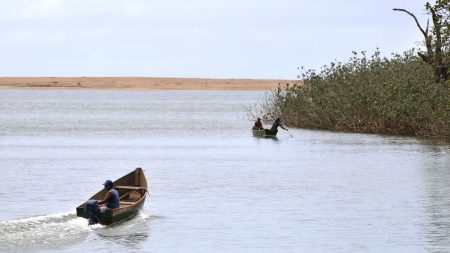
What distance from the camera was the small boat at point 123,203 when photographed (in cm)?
2585

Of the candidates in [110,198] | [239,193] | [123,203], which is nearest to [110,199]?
[110,198]

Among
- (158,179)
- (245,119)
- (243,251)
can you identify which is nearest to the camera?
(243,251)

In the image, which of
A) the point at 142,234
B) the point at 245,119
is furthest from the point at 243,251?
the point at 245,119

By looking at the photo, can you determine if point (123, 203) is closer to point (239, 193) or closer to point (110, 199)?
point (110, 199)

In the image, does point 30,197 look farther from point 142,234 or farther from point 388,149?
point 388,149

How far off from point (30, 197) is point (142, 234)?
886cm

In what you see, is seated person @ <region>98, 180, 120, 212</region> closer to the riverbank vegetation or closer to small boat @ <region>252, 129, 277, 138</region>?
the riverbank vegetation

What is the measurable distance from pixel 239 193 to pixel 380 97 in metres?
24.6

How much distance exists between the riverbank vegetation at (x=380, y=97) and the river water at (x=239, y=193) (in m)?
1.38

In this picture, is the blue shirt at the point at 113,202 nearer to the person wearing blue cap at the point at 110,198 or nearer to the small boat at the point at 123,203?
the person wearing blue cap at the point at 110,198

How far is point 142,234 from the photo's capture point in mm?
26125

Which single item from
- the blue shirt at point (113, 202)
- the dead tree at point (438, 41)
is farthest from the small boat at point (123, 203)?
the dead tree at point (438, 41)

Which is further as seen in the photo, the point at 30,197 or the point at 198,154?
the point at 198,154

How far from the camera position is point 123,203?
29.0 m
